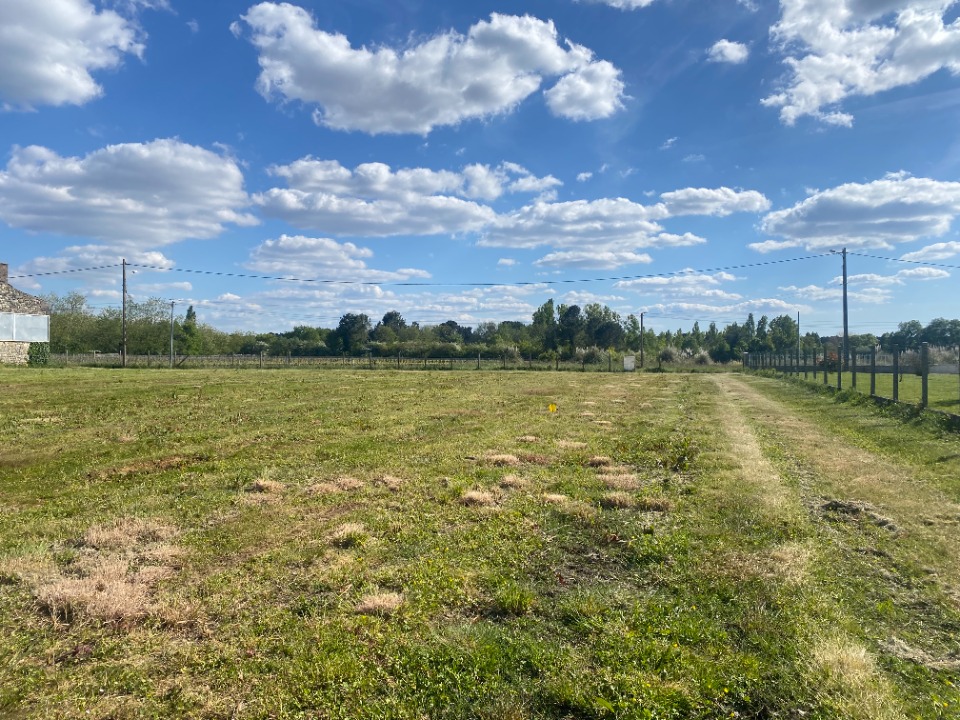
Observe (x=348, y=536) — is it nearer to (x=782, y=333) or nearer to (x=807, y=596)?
(x=807, y=596)

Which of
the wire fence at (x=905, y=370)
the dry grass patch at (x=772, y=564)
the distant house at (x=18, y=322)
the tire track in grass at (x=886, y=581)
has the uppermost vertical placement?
the distant house at (x=18, y=322)

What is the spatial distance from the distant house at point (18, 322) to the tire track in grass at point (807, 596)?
57.0 meters

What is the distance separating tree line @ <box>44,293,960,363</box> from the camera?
8475cm

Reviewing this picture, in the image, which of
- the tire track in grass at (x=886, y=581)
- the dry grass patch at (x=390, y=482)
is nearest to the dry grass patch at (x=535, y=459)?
the dry grass patch at (x=390, y=482)

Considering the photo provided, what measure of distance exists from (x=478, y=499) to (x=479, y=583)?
2.49m

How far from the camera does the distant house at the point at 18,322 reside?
4947 cm

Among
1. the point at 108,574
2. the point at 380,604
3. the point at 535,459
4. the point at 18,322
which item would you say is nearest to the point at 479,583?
the point at 380,604

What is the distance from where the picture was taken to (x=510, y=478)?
8398 mm


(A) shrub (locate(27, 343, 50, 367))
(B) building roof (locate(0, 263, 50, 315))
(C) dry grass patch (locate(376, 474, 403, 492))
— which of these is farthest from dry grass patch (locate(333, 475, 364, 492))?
(B) building roof (locate(0, 263, 50, 315))

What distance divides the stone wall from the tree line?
1348 inches

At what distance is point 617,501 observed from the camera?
7.13m

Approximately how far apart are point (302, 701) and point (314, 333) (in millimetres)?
138846

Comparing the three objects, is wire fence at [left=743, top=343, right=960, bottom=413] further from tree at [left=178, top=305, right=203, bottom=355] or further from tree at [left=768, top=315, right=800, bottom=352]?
tree at [left=768, top=315, right=800, bottom=352]

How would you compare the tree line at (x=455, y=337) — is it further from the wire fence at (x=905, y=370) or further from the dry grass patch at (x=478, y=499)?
the dry grass patch at (x=478, y=499)
